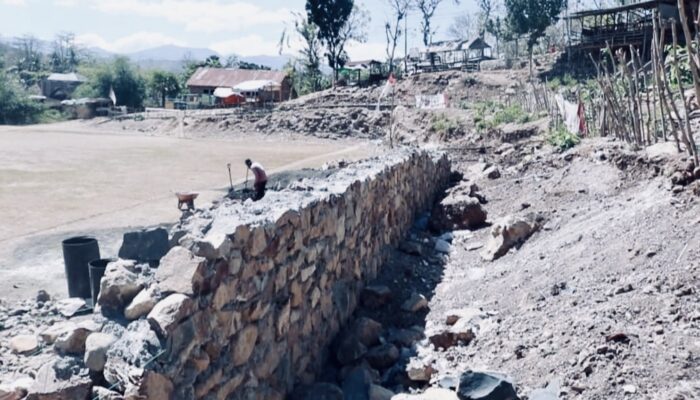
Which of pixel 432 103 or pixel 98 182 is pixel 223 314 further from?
pixel 432 103

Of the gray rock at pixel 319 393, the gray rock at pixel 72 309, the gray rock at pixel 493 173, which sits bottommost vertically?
the gray rock at pixel 319 393

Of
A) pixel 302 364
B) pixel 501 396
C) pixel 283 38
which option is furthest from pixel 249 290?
pixel 283 38

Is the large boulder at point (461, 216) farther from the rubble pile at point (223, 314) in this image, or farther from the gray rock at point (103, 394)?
the gray rock at point (103, 394)

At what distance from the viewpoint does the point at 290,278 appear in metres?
4.88

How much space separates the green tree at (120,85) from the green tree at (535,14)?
32.7 metres

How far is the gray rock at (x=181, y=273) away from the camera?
3515 mm

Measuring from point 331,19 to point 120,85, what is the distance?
2017 centimetres

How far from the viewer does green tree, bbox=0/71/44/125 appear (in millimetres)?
54812

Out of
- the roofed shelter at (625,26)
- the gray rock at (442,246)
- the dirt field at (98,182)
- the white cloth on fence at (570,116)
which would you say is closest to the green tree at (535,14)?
the roofed shelter at (625,26)

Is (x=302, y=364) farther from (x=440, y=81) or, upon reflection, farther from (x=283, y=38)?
(x=283, y=38)

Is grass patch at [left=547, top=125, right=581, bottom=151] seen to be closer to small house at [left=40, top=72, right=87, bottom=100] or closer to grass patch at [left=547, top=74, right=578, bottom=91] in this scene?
grass patch at [left=547, top=74, right=578, bottom=91]

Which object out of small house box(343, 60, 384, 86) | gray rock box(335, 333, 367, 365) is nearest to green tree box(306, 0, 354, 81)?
small house box(343, 60, 384, 86)

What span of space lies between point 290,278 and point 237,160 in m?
22.7

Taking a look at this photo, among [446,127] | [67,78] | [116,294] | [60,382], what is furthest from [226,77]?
[60,382]
